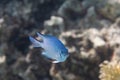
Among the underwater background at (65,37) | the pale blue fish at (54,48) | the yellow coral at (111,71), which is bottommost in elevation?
the pale blue fish at (54,48)

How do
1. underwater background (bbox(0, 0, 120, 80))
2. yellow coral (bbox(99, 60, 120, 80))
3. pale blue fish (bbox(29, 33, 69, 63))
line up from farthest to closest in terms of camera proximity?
underwater background (bbox(0, 0, 120, 80)) < yellow coral (bbox(99, 60, 120, 80)) < pale blue fish (bbox(29, 33, 69, 63))

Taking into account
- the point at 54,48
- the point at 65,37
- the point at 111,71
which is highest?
the point at 65,37

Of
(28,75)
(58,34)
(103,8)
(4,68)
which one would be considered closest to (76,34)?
(58,34)

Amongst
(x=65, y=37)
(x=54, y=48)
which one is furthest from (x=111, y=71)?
(x=54, y=48)

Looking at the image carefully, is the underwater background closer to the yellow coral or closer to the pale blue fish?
the yellow coral

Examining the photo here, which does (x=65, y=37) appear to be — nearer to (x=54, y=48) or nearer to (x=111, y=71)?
(x=111, y=71)

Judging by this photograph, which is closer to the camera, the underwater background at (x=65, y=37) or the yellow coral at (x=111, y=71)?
the yellow coral at (x=111, y=71)

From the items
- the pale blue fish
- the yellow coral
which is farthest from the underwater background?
the pale blue fish

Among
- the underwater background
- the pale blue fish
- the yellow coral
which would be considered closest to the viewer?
the pale blue fish

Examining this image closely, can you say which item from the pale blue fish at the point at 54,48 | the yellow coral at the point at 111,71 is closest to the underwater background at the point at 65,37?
the yellow coral at the point at 111,71

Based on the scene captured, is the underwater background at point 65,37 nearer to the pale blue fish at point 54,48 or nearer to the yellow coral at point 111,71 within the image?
the yellow coral at point 111,71
